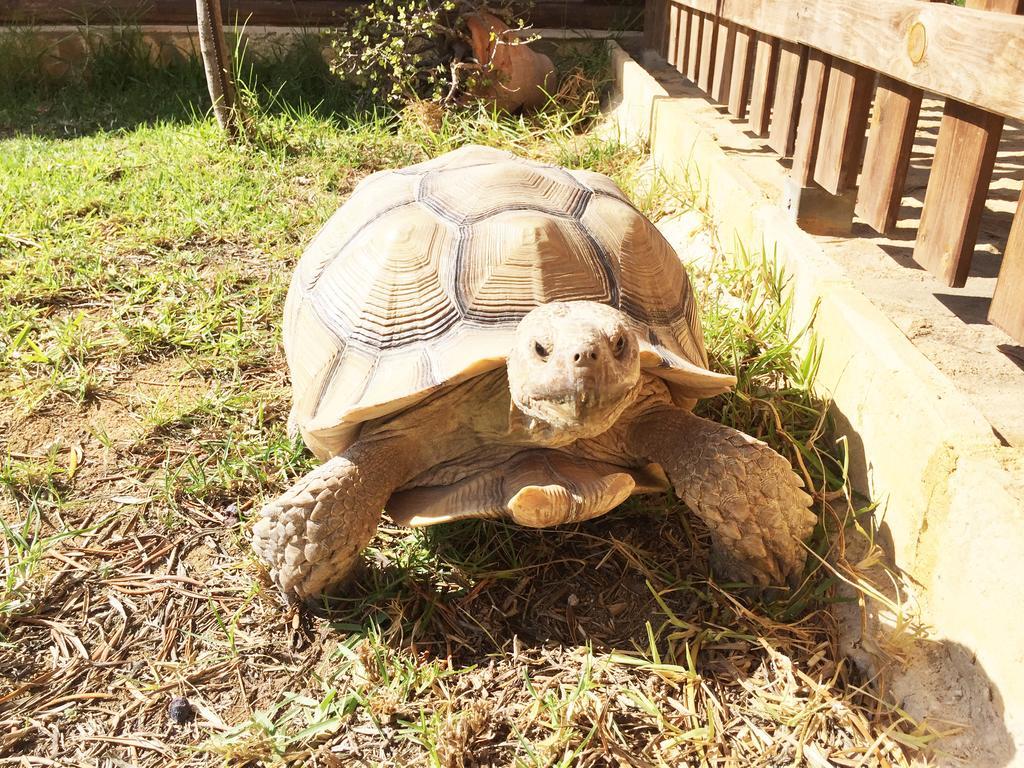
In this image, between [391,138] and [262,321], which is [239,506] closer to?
[262,321]

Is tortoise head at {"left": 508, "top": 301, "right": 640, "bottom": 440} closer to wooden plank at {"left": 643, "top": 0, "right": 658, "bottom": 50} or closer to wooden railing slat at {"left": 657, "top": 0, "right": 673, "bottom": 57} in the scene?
wooden railing slat at {"left": 657, "top": 0, "right": 673, "bottom": 57}

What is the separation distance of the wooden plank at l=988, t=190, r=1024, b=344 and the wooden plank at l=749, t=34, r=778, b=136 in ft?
6.42

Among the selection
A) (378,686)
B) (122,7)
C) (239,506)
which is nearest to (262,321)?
(239,506)

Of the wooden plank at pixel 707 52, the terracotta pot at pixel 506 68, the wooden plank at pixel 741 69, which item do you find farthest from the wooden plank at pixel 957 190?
the terracotta pot at pixel 506 68

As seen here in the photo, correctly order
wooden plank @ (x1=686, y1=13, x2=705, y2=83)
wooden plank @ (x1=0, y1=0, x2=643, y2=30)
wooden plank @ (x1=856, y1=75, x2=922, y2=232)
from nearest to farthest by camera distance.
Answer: wooden plank @ (x1=856, y1=75, x2=922, y2=232) < wooden plank @ (x1=686, y1=13, x2=705, y2=83) < wooden plank @ (x1=0, y1=0, x2=643, y2=30)

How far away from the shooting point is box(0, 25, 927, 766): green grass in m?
1.80

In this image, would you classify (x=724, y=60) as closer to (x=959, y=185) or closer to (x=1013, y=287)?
(x=959, y=185)

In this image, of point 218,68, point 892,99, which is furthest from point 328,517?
point 218,68

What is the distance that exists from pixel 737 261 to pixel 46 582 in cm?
250

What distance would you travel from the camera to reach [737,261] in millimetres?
3178

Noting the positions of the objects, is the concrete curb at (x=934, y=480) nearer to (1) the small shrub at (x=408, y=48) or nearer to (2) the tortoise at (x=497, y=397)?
(2) the tortoise at (x=497, y=397)

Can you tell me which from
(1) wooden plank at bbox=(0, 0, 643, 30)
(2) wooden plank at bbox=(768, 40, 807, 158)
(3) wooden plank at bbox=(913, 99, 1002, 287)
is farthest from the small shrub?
(3) wooden plank at bbox=(913, 99, 1002, 287)

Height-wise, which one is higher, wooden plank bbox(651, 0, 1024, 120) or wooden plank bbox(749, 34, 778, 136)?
wooden plank bbox(651, 0, 1024, 120)

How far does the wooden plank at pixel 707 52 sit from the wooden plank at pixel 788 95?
1014mm
